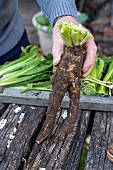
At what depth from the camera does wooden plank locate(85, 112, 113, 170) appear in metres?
1.89

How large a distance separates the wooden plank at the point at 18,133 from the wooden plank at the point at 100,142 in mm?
307

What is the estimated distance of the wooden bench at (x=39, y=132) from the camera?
191 cm

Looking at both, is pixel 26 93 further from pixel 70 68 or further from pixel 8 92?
pixel 70 68

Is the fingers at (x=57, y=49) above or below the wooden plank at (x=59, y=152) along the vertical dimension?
above

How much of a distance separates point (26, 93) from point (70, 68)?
1.93 ft

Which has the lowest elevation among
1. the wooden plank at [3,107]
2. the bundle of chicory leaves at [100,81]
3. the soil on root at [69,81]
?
the bundle of chicory leaves at [100,81]

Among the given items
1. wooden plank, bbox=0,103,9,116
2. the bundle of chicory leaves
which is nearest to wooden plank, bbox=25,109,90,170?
the bundle of chicory leaves

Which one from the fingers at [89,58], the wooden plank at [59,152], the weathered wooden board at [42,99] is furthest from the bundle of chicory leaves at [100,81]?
the fingers at [89,58]

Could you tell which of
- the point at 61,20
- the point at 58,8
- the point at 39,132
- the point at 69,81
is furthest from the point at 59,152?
the point at 58,8

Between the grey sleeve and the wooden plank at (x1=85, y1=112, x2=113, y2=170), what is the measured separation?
60 centimetres

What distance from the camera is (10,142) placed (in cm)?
205

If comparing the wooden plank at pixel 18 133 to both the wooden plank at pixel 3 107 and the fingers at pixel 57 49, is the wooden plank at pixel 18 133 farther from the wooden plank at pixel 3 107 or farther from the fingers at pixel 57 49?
the fingers at pixel 57 49

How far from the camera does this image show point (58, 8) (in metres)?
2.30

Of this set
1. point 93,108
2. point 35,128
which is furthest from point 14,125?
point 93,108
